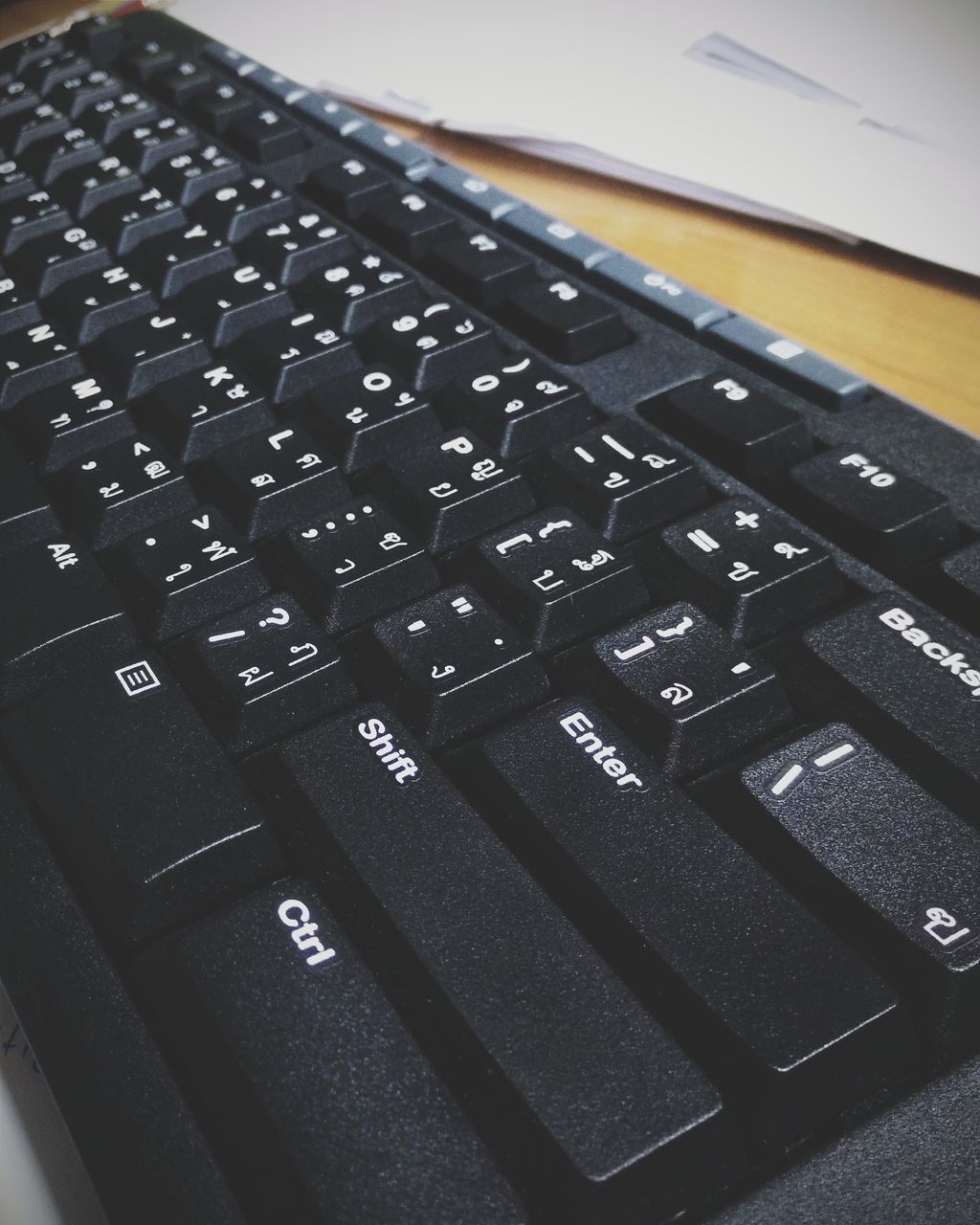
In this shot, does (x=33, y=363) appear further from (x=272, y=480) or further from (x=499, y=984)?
(x=499, y=984)

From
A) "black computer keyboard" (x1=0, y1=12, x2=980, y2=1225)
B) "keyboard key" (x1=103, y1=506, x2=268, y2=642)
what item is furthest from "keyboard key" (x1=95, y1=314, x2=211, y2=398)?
"keyboard key" (x1=103, y1=506, x2=268, y2=642)

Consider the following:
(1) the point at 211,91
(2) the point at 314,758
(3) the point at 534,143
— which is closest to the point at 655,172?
(3) the point at 534,143

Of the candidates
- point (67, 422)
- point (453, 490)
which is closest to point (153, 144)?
point (67, 422)

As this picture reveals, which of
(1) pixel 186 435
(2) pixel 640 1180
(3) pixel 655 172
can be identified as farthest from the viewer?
(3) pixel 655 172

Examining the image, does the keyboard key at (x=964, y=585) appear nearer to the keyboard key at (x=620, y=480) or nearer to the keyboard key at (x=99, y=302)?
the keyboard key at (x=620, y=480)

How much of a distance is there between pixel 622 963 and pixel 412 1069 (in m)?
0.05

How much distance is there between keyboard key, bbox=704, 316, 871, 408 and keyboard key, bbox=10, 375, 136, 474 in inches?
9.5

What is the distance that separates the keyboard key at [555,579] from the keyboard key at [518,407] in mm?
56

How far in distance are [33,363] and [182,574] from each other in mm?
176

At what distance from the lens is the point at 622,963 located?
0.27m

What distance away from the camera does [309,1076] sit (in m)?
0.25

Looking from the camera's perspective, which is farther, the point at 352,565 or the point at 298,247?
the point at 298,247

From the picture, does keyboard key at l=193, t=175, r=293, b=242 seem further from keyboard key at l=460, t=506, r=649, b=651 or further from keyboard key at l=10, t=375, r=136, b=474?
keyboard key at l=460, t=506, r=649, b=651

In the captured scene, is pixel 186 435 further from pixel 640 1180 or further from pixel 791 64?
pixel 791 64
